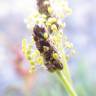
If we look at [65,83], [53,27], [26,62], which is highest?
[26,62]

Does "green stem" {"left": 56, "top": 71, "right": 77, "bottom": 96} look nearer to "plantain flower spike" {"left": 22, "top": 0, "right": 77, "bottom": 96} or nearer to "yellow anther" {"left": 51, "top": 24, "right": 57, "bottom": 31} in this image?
"plantain flower spike" {"left": 22, "top": 0, "right": 77, "bottom": 96}

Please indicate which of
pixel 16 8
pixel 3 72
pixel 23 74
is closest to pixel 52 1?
pixel 23 74

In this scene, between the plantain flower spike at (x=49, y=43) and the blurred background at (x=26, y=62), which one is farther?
the blurred background at (x=26, y=62)

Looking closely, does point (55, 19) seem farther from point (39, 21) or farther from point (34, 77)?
point (34, 77)

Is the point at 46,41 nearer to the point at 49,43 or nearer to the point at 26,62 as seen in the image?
the point at 49,43

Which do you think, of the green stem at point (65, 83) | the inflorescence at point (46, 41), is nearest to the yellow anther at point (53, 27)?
the inflorescence at point (46, 41)

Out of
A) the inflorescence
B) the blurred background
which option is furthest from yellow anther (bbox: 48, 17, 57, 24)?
the blurred background

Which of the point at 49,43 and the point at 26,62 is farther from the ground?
the point at 26,62

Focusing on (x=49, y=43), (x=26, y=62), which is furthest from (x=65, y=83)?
(x=26, y=62)

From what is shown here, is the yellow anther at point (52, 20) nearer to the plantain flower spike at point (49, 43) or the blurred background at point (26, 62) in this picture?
the plantain flower spike at point (49, 43)
